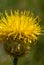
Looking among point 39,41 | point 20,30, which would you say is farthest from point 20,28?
point 39,41

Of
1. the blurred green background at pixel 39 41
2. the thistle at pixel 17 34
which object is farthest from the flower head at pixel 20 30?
the blurred green background at pixel 39 41

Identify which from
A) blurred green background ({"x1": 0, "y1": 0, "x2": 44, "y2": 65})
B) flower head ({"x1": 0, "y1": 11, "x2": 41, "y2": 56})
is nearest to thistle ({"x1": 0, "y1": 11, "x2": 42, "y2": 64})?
flower head ({"x1": 0, "y1": 11, "x2": 41, "y2": 56})

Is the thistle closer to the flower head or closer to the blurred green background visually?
the flower head

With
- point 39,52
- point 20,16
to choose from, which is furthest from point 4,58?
point 20,16

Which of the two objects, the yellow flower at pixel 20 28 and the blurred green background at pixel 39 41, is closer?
the yellow flower at pixel 20 28

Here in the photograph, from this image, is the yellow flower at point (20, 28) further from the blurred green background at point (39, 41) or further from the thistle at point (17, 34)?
the blurred green background at point (39, 41)

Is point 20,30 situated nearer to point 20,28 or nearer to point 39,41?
point 20,28

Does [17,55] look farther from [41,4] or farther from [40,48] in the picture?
[41,4]
